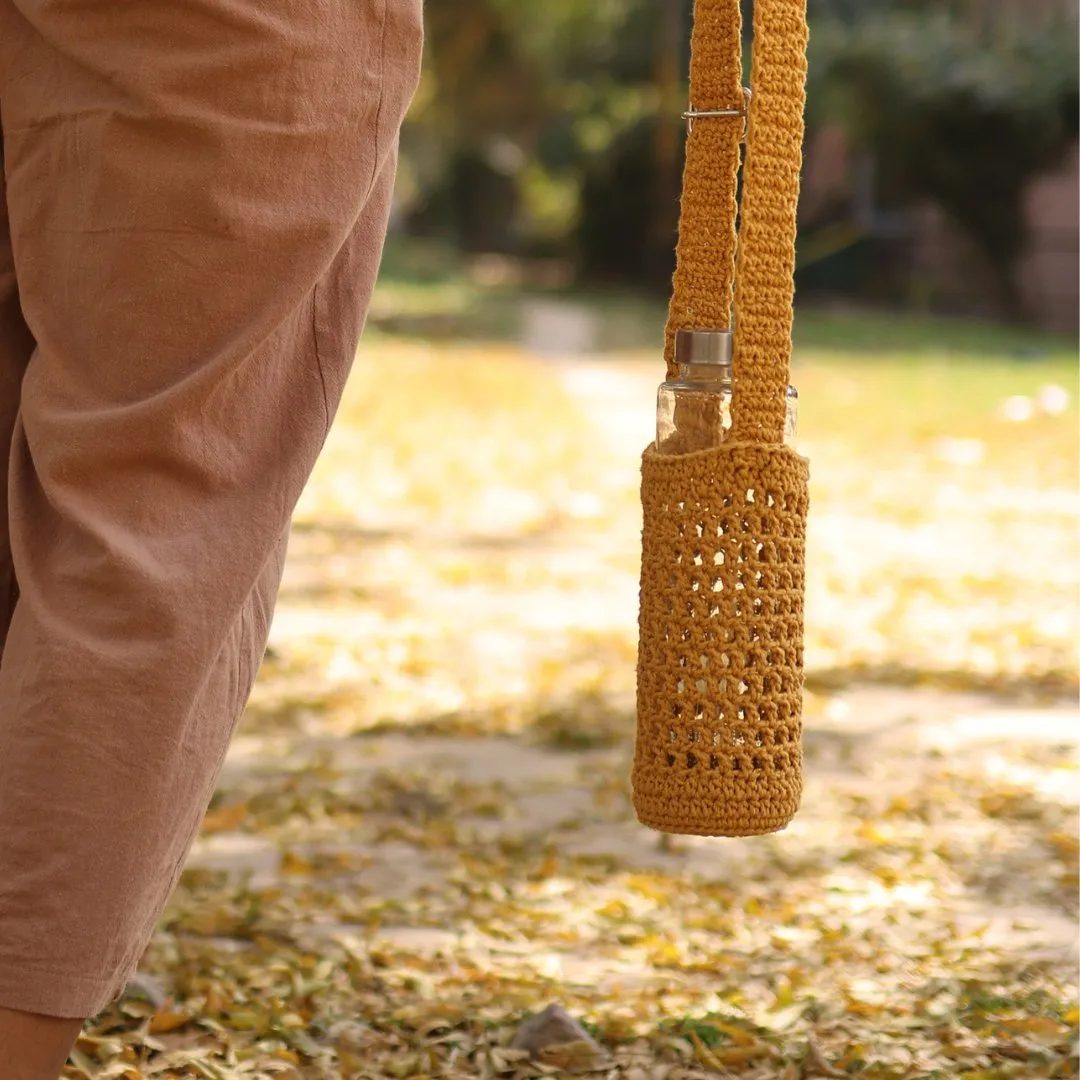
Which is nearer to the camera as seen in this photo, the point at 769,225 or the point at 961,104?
the point at 769,225

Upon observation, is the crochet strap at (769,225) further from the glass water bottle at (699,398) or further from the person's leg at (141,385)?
the person's leg at (141,385)

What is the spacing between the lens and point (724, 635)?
5.46 feet

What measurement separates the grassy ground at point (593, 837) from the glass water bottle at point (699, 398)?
3.12 feet

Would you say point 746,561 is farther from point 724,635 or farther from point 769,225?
point 769,225

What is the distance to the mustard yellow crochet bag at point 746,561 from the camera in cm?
165

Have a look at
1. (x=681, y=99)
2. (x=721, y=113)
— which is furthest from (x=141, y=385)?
(x=681, y=99)

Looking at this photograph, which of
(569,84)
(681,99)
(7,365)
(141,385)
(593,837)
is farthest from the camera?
(569,84)

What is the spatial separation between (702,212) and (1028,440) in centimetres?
869

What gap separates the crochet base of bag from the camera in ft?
5.42

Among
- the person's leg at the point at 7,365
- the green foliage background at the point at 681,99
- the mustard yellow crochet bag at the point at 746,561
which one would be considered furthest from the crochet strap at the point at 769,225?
the green foliage background at the point at 681,99

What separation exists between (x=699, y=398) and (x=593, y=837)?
189cm

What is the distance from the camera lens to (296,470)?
157 cm

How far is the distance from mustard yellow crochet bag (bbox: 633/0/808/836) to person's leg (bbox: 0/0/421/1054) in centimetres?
38

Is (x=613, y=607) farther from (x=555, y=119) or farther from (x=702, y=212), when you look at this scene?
(x=555, y=119)
